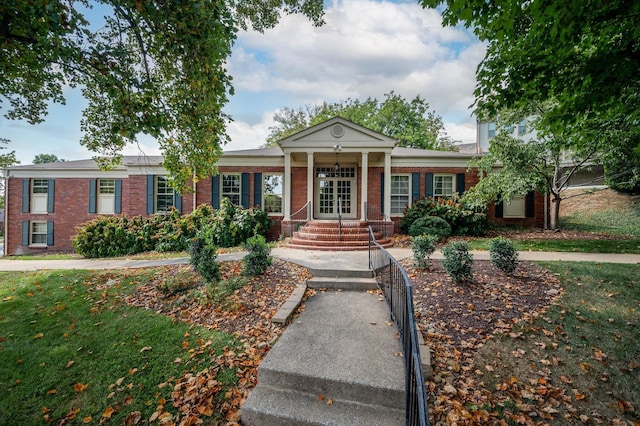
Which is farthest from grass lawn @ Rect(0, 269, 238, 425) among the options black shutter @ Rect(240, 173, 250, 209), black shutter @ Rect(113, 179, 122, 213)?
black shutter @ Rect(113, 179, 122, 213)

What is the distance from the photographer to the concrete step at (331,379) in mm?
2402

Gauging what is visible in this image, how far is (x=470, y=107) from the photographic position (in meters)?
5.25

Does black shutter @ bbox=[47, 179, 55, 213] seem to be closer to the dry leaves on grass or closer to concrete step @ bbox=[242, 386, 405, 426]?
the dry leaves on grass

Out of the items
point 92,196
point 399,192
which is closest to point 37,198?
point 92,196

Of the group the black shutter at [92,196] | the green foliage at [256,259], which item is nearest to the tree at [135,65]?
the green foliage at [256,259]

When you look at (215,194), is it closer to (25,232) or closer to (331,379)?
(25,232)

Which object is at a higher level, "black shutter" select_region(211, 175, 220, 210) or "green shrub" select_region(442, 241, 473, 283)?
"black shutter" select_region(211, 175, 220, 210)

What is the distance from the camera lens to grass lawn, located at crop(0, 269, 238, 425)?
107 inches

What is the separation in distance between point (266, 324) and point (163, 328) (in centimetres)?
157

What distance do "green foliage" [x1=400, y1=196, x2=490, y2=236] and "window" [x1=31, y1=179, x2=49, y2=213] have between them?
17829 mm

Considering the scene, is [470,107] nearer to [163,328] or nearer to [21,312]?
[163,328]

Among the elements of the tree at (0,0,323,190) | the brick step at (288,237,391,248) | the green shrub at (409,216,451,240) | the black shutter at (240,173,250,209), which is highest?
the tree at (0,0,323,190)

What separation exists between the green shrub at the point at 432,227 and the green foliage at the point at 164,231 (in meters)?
6.16

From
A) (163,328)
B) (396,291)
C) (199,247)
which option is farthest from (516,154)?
(163,328)
